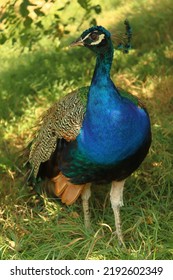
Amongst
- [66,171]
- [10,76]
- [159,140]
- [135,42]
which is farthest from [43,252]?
[135,42]

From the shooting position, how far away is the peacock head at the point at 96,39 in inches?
139

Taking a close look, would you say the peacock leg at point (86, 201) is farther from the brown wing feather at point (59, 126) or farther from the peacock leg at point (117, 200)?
the brown wing feather at point (59, 126)

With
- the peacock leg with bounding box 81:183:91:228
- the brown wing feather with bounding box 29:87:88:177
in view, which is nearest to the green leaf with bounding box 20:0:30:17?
the brown wing feather with bounding box 29:87:88:177

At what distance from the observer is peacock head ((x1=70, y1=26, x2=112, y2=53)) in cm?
353

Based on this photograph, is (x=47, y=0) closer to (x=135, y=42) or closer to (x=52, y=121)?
(x=52, y=121)

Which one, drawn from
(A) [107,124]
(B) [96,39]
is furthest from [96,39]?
(A) [107,124]

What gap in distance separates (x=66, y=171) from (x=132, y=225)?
58cm

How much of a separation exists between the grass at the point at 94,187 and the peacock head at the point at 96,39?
1062mm

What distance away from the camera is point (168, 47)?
21.5 ft

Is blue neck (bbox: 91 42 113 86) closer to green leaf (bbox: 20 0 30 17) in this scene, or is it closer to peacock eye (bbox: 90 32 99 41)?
peacock eye (bbox: 90 32 99 41)

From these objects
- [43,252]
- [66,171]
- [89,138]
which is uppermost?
[89,138]

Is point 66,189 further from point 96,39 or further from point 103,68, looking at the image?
point 96,39

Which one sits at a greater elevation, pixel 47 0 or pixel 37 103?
pixel 47 0

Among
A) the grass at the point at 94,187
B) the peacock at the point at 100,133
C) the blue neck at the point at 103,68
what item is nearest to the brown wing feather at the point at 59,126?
the peacock at the point at 100,133
